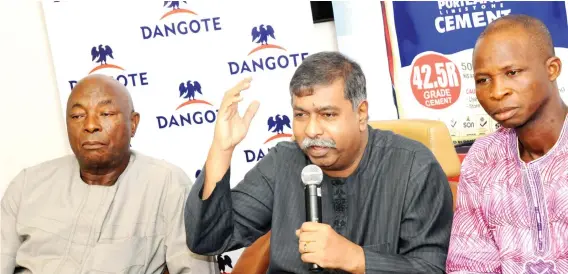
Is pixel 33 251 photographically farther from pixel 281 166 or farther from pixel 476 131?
pixel 476 131

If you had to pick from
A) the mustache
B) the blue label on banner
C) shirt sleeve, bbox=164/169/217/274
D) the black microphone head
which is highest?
the blue label on banner

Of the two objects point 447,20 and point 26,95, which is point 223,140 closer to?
point 447,20

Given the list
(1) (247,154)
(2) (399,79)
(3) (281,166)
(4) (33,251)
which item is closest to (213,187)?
(3) (281,166)

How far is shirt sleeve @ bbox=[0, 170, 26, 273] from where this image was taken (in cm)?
377

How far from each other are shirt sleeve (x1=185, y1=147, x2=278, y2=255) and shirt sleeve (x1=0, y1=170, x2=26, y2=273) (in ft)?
3.38

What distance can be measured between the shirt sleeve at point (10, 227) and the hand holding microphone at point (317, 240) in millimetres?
1667

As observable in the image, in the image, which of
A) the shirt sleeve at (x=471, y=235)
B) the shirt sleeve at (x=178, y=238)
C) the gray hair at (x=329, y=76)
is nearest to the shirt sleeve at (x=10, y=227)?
the shirt sleeve at (x=178, y=238)

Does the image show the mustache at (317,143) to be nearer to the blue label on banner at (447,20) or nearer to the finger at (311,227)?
the finger at (311,227)

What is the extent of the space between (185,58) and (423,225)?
7.52 ft

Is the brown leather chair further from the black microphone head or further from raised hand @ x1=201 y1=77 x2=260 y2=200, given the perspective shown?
the black microphone head

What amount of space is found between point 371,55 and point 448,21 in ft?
1.61

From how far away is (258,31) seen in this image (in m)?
4.86

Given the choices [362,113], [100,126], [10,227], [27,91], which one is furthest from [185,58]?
[362,113]

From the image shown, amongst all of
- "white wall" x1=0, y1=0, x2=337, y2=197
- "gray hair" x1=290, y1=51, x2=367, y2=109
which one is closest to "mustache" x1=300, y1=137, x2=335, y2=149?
"gray hair" x1=290, y1=51, x2=367, y2=109
